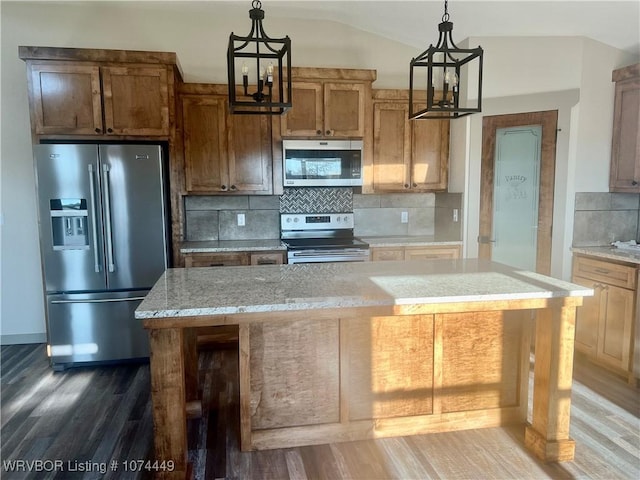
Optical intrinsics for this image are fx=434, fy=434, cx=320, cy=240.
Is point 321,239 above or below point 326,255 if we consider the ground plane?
above

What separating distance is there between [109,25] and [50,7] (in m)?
0.50

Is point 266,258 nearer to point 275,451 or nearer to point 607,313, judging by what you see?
point 275,451

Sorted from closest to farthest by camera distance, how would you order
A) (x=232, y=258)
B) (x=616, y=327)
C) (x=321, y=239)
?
(x=616, y=327)
(x=232, y=258)
(x=321, y=239)

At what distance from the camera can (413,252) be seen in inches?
162

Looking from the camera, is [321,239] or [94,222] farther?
[321,239]

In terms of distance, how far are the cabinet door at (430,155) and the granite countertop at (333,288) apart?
177 centimetres

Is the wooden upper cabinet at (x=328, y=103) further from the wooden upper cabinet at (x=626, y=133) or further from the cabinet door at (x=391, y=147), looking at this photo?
the wooden upper cabinet at (x=626, y=133)

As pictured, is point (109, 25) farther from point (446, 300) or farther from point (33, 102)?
point (446, 300)

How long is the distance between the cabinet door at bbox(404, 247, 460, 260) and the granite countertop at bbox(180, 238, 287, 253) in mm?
1189

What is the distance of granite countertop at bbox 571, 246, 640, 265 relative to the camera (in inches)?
123

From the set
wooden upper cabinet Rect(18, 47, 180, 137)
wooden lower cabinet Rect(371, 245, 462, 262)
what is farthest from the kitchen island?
wooden upper cabinet Rect(18, 47, 180, 137)

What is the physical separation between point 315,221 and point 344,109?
1.13 metres

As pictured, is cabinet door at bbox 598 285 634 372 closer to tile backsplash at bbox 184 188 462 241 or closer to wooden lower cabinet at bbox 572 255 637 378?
wooden lower cabinet at bbox 572 255 637 378

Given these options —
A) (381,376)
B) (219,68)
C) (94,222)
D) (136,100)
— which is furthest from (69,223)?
(381,376)
